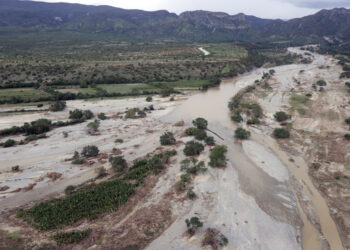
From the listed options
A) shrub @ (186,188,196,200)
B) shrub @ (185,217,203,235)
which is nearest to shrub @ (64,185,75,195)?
shrub @ (186,188,196,200)

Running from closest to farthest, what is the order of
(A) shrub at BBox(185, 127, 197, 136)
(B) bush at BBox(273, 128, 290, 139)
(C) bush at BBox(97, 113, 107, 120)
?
1. (A) shrub at BBox(185, 127, 197, 136)
2. (B) bush at BBox(273, 128, 290, 139)
3. (C) bush at BBox(97, 113, 107, 120)

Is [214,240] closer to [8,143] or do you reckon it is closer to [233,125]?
[233,125]

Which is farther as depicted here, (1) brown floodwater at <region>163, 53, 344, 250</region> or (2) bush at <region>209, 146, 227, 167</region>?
(2) bush at <region>209, 146, 227, 167</region>

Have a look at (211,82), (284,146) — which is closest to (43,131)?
(284,146)

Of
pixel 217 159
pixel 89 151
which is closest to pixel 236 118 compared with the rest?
pixel 217 159

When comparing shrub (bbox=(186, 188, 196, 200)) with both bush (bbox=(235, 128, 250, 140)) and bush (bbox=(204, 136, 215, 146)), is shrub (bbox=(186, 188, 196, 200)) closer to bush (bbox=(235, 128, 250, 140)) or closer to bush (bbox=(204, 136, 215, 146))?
bush (bbox=(204, 136, 215, 146))

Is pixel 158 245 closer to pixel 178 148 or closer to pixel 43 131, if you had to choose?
pixel 178 148
